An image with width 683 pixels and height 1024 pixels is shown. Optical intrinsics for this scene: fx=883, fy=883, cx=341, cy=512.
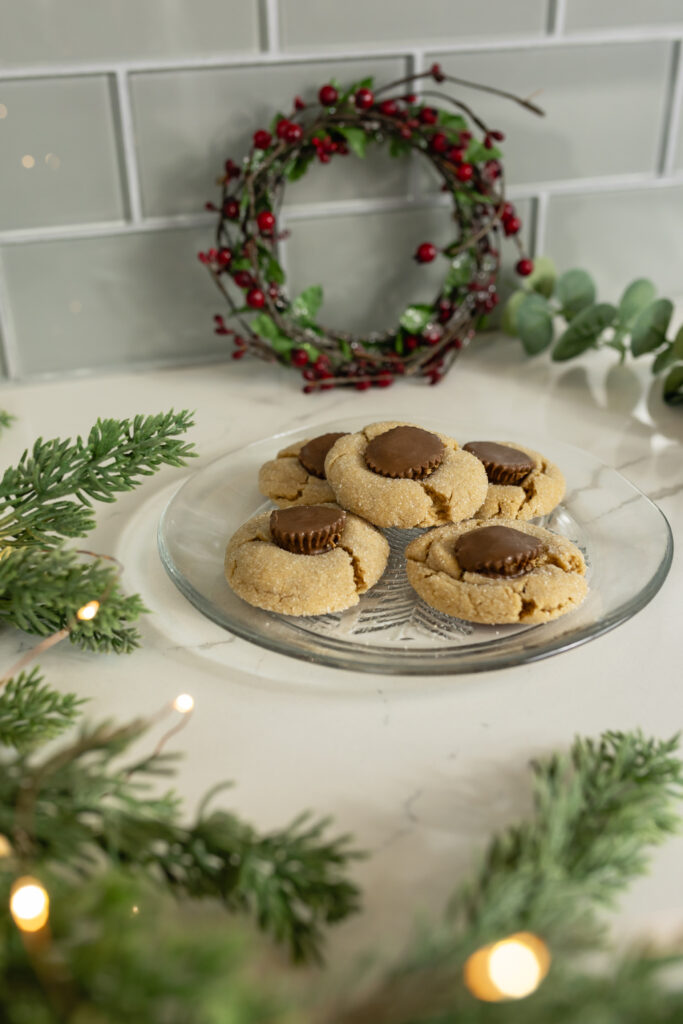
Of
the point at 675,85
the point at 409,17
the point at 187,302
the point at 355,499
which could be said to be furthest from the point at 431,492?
the point at 675,85

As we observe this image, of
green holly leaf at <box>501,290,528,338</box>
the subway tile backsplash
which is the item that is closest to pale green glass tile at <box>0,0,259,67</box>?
the subway tile backsplash

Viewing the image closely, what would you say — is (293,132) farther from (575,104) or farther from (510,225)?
(575,104)

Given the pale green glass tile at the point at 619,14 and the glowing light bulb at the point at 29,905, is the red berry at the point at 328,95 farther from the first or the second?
the glowing light bulb at the point at 29,905

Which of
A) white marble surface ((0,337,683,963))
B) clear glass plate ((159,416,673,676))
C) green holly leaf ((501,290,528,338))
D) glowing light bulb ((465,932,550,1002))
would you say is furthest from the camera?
green holly leaf ((501,290,528,338))

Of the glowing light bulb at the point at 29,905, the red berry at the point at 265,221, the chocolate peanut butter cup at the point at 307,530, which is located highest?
the red berry at the point at 265,221

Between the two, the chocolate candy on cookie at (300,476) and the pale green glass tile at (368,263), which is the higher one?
the pale green glass tile at (368,263)

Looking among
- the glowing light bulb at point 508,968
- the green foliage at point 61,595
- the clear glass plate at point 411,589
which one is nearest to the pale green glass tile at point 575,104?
the clear glass plate at point 411,589

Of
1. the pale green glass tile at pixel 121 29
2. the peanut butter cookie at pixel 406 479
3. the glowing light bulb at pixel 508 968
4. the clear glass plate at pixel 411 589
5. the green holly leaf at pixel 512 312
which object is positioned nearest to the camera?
the glowing light bulb at pixel 508 968

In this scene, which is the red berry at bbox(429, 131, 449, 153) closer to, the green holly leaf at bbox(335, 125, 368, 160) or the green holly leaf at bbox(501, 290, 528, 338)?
the green holly leaf at bbox(335, 125, 368, 160)

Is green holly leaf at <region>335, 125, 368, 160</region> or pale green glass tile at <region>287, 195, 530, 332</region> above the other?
green holly leaf at <region>335, 125, 368, 160</region>
